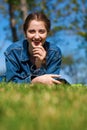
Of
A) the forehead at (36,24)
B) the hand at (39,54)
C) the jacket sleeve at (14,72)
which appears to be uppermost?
the forehead at (36,24)

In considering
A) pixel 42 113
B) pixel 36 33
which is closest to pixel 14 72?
pixel 36 33

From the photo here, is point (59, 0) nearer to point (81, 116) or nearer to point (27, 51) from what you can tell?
point (27, 51)

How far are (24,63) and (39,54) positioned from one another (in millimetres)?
382

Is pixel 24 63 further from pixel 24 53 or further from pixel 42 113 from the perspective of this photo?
A: pixel 42 113

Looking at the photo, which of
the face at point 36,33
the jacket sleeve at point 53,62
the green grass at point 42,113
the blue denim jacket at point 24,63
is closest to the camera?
the green grass at point 42,113

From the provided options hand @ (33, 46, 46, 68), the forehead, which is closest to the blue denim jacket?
hand @ (33, 46, 46, 68)

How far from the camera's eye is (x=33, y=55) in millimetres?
6934

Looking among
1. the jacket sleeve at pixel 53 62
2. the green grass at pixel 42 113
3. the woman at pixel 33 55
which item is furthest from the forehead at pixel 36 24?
the green grass at pixel 42 113

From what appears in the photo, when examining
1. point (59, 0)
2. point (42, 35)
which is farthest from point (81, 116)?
point (59, 0)

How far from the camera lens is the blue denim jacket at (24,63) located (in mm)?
6895

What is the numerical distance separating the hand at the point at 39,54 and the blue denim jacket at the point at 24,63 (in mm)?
133

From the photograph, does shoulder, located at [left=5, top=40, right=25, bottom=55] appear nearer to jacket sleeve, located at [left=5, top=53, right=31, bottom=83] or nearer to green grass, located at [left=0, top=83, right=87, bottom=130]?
jacket sleeve, located at [left=5, top=53, right=31, bottom=83]

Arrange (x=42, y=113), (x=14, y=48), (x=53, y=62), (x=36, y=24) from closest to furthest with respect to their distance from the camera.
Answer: (x=42, y=113)
(x=36, y=24)
(x=14, y=48)
(x=53, y=62)

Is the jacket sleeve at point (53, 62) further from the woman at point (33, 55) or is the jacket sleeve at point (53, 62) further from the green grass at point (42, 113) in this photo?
the green grass at point (42, 113)
